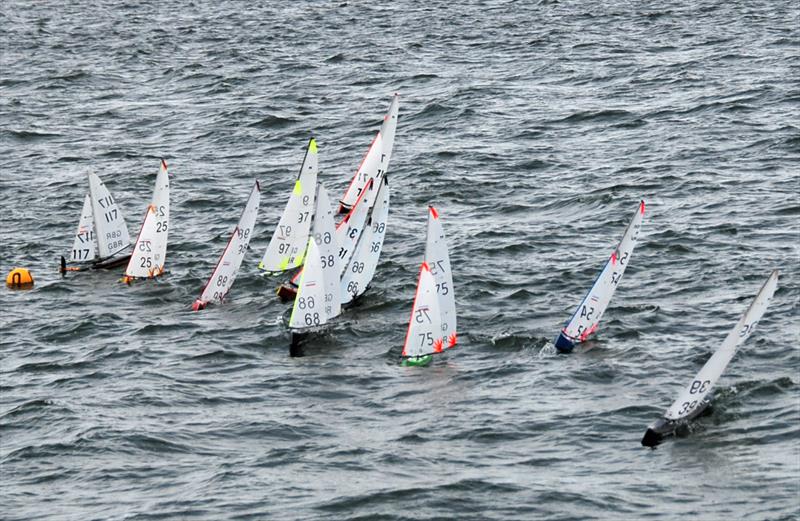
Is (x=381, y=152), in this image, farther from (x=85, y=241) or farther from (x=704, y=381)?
(x=704, y=381)

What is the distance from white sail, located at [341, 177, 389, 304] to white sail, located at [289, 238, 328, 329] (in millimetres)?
3382

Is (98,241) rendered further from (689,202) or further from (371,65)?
(371,65)

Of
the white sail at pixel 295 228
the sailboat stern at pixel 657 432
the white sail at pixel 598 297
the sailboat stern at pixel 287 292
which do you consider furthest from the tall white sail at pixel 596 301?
the white sail at pixel 295 228

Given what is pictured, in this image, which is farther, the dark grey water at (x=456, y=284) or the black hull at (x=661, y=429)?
the black hull at (x=661, y=429)

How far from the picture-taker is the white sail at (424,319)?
43781 millimetres

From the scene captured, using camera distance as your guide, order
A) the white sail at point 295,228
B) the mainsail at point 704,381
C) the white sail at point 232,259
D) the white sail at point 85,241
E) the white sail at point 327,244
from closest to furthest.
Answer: the mainsail at point 704,381, the white sail at point 327,244, the white sail at point 232,259, the white sail at point 295,228, the white sail at point 85,241

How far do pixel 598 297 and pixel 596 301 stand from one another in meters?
0.14

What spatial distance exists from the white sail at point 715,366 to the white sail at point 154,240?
23712 mm

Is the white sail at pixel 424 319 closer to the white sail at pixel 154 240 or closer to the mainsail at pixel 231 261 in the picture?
the mainsail at pixel 231 261

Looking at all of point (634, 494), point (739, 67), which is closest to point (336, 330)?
point (634, 494)

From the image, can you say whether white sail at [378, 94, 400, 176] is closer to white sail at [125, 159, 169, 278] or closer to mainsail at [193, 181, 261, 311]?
mainsail at [193, 181, 261, 311]

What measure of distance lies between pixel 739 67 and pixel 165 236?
40.2 meters

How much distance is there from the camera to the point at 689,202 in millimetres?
58969

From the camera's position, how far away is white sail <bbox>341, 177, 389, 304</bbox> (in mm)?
49844
